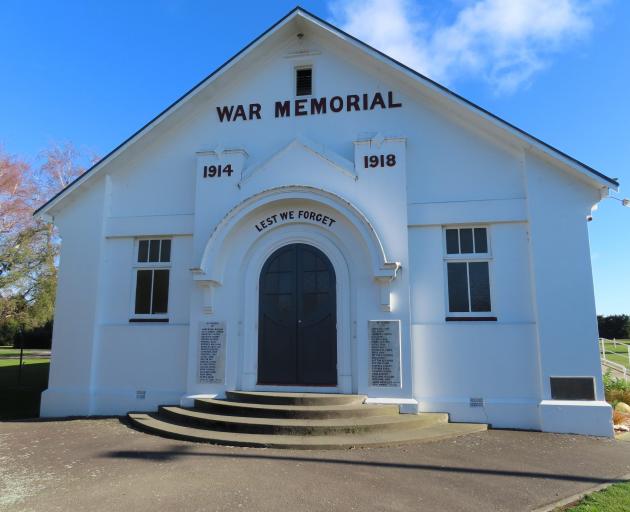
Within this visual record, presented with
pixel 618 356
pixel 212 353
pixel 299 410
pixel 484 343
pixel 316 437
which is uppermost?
pixel 484 343

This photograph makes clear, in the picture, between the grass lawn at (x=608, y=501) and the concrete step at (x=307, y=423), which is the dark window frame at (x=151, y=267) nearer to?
the concrete step at (x=307, y=423)

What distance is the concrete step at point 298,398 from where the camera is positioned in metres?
8.57

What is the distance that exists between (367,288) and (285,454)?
373cm

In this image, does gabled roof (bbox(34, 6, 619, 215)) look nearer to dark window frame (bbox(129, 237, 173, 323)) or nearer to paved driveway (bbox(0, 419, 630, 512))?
dark window frame (bbox(129, 237, 173, 323))

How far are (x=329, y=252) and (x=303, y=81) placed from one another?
426 centimetres

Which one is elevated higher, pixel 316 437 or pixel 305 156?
pixel 305 156

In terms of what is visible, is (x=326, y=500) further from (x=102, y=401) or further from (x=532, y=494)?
(x=102, y=401)

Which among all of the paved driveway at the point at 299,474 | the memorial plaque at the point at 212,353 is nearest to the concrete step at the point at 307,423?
the paved driveway at the point at 299,474

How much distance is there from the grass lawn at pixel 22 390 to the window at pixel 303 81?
9708 mm

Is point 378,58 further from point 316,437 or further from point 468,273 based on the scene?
point 316,437

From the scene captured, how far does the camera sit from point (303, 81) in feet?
36.7

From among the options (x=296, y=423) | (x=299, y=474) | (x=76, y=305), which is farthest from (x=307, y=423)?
(x=76, y=305)

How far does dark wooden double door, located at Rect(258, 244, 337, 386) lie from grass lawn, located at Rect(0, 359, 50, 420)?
599 cm

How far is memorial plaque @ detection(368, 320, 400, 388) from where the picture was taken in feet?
29.7
